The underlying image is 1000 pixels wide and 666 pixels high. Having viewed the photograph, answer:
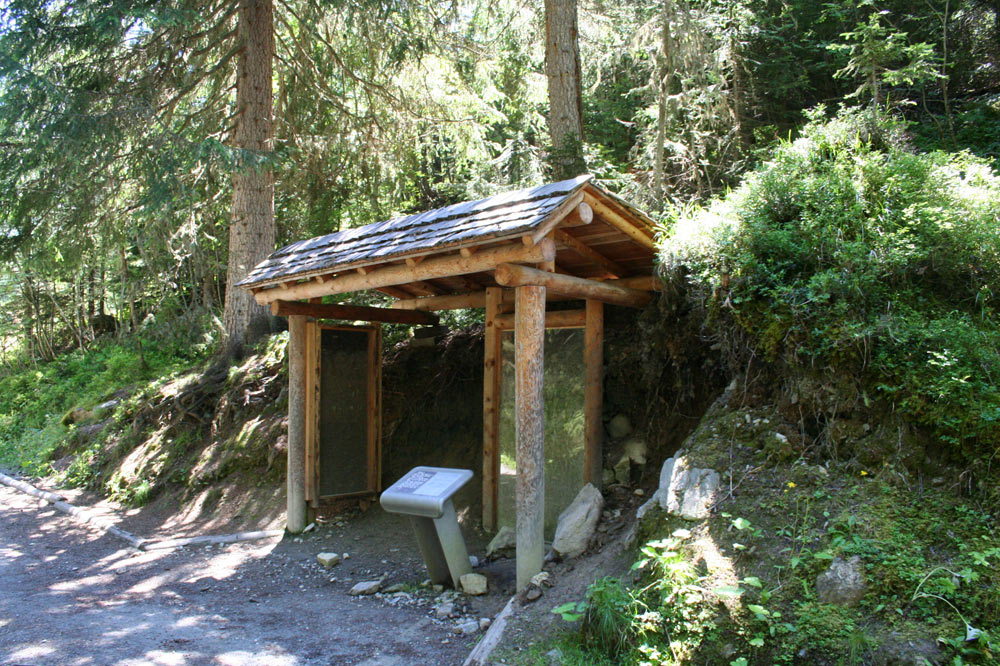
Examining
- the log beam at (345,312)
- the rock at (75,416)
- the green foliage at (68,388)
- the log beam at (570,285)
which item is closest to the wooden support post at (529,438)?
the log beam at (570,285)

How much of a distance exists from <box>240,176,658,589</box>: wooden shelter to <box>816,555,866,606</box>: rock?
2079 millimetres

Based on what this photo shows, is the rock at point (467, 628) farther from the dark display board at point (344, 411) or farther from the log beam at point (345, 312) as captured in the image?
the log beam at point (345, 312)

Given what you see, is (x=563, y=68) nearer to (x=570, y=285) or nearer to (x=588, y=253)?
(x=588, y=253)

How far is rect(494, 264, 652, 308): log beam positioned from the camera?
4918mm

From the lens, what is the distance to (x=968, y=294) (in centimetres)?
468

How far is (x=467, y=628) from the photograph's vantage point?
15.3 ft

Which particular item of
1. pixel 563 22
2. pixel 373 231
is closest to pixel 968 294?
pixel 373 231

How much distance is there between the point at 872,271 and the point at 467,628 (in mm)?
3835

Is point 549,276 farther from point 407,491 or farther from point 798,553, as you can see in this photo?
point 798,553

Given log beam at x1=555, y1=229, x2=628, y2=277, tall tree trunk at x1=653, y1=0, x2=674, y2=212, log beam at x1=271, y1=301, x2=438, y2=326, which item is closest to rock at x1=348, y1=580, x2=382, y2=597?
log beam at x1=271, y1=301, x2=438, y2=326

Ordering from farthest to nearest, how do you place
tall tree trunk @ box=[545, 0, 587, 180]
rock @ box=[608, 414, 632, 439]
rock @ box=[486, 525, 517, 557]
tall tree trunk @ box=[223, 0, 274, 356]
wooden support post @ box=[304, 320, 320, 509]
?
tall tree trunk @ box=[223, 0, 274, 356] → tall tree trunk @ box=[545, 0, 587, 180] → wooden support post @ box=[304, 320, 320, 509] → rock @ box=[608, 414, 632, 439] → rock @ box=[486, 525, 517, 557]

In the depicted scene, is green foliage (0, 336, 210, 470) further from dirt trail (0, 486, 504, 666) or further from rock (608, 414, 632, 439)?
rock (608, 414, 632, 439)

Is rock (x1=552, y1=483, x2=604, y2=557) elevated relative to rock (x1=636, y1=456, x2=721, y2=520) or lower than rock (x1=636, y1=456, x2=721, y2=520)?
lower

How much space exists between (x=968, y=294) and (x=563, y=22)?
6905 mm
